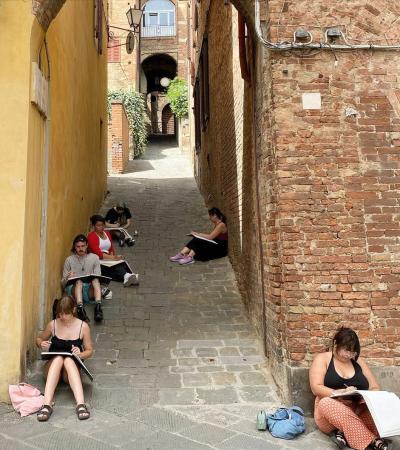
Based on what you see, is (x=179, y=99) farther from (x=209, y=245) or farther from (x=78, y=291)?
(x=78, y=291)

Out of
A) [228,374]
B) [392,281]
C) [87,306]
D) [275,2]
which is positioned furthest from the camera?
[87,306]

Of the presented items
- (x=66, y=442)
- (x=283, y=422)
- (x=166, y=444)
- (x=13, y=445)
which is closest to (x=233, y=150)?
(x=283, y=422)

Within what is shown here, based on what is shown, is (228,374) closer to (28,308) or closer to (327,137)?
(28,308)

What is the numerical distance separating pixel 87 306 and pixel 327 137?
12.5ft

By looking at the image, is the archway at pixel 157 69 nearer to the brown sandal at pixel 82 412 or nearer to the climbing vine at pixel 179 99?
the climbing vine at pixel 179 99

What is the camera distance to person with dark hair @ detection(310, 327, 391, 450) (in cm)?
335

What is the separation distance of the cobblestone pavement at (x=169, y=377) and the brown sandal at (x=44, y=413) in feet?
0.16

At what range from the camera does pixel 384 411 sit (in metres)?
3.27

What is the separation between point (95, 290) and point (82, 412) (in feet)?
7.53

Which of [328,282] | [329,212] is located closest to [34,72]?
[329,212]

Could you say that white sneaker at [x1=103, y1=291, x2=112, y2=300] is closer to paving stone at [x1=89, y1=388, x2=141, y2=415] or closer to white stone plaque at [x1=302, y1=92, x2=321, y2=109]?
paving stone at [x1=89, y1=388, x2=141, y2=415]

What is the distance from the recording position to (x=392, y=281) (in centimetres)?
411

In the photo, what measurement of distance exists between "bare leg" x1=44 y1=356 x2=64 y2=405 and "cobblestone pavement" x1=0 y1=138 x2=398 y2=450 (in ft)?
0.49

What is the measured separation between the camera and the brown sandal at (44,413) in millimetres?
3717
